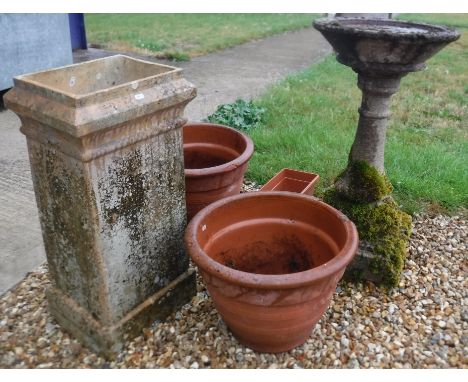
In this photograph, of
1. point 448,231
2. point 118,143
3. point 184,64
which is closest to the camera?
point 118,143

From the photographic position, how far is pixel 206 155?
3.66 meters

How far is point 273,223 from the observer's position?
2.78 m

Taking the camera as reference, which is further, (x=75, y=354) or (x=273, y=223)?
(x=273, y=223)

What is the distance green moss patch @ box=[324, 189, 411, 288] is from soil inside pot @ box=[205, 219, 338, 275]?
18.6 inches

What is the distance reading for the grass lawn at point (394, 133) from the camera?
164 inches

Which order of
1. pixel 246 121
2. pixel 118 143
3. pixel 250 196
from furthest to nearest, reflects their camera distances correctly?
1. pixel 246 121
2. pixel 250 196
3. pixel 118 143

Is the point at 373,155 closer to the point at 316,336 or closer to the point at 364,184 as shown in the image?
the point at 364,184

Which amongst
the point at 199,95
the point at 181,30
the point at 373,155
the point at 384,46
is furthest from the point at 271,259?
the point at 181,30

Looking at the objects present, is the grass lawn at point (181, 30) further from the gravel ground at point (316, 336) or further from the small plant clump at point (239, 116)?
the gravel ground at point (316, 336)

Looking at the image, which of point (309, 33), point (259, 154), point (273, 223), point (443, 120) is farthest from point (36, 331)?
point (309, 33)

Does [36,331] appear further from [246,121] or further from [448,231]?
[246,121]

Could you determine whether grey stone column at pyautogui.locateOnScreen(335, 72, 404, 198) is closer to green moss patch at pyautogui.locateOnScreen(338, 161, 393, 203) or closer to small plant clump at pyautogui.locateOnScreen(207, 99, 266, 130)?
green moss patch at pyautogui.locateOnScreen(338, 161, 393, 203)

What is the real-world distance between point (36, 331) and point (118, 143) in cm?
127

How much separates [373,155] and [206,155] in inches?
48.7
